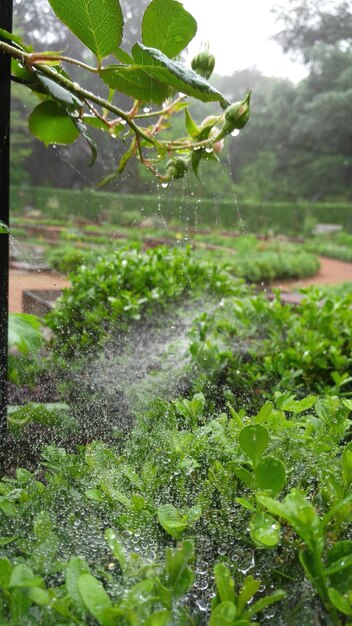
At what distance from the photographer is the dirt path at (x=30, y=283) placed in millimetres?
980

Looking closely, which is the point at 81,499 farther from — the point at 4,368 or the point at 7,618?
the point at 4,368

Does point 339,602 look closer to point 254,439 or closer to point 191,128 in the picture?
point 254,439

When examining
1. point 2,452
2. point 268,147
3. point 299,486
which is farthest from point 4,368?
point 268,147

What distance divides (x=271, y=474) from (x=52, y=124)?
1.88ft

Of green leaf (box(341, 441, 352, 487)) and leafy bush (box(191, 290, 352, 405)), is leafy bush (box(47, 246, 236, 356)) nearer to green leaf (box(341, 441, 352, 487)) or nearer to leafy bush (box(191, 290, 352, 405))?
leafy bush (box(191, 290, 352, 405))

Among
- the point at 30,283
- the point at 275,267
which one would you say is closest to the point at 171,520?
the point at 30,283

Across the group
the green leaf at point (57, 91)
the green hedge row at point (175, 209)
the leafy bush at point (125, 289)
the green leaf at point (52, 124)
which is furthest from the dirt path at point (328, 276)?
the green leaf at point (57, 91)

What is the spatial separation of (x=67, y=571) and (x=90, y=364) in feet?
1.58

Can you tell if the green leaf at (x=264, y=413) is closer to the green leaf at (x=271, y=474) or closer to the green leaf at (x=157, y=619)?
the green leaf at (x=271, y=474)

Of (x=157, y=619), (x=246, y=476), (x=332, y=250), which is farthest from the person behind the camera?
(x=332, y=250)

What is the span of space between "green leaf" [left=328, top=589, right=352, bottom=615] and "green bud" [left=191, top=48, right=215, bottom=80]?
0.56 m

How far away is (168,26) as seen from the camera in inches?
23.2

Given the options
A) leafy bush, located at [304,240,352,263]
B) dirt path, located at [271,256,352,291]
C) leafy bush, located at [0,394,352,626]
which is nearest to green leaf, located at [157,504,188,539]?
leafy bush, located at [0,394,352,626]

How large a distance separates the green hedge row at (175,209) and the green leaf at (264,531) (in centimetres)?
51
